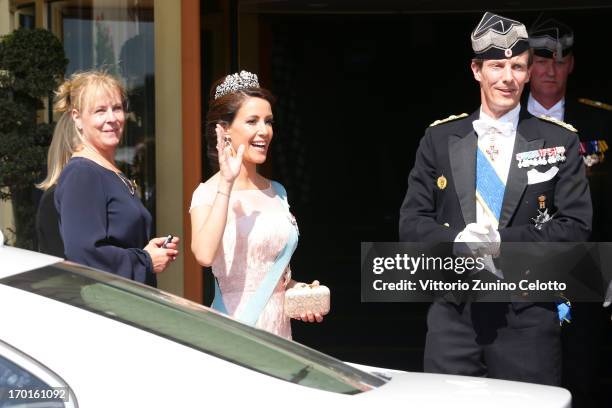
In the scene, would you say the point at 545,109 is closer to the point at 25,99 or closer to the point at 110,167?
the point at 110,167

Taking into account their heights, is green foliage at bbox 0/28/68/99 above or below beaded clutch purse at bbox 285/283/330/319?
above

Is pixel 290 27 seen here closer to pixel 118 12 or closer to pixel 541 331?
pixel 118 12

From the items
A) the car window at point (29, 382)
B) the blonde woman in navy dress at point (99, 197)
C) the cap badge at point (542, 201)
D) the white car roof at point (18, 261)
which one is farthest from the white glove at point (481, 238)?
the car window at point (29, 382)

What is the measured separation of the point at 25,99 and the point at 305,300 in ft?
9.41

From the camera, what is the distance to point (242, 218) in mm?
4105

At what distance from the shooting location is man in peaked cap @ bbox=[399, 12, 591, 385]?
3979mm

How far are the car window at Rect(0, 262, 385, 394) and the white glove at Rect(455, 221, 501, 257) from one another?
1072 mm

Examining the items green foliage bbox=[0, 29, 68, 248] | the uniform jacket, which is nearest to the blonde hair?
the uniform jacket

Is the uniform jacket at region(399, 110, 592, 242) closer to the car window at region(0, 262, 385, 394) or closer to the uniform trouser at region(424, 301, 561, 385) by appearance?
the uniform trouser at region(424, 301, 561, 385)

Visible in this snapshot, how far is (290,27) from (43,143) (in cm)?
419

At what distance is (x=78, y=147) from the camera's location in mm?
4133

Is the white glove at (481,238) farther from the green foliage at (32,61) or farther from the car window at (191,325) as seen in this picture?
the green foliage at (32,61)

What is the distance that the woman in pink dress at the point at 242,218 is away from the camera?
13.3ft

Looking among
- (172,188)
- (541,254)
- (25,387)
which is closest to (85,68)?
(172,188)
